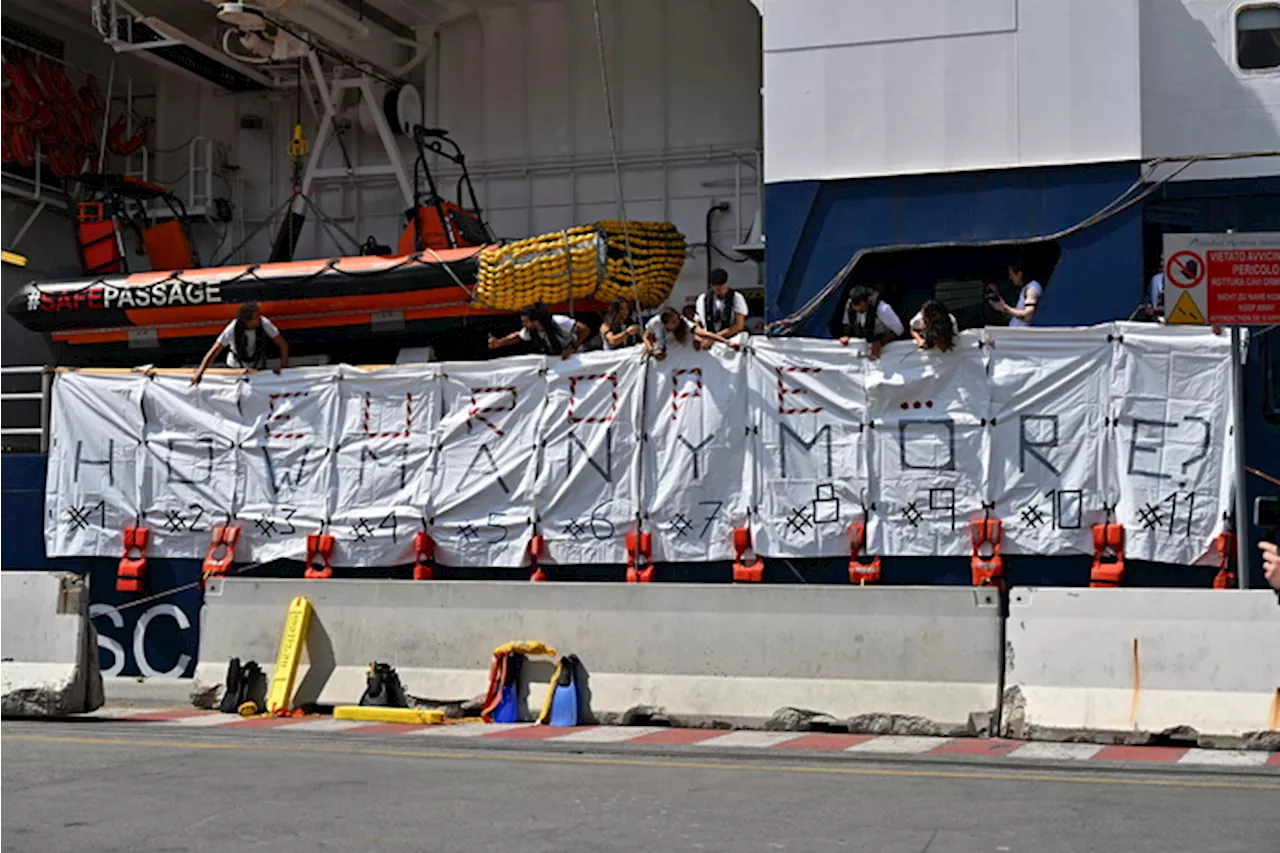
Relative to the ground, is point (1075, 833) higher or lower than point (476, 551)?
lower

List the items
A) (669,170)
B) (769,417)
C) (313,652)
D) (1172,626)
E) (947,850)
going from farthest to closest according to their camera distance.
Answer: (669,170)
(769,417)
(313,652)
(1172,626)
(947,850)

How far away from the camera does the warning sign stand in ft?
40.8

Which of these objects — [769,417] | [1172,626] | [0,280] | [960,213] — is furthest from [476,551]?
[0,280]

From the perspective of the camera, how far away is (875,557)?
13570 mm

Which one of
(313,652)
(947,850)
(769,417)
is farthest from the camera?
(769,417)

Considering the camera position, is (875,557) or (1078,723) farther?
(875,557)

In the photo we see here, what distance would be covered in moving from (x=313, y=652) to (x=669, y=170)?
779 cm

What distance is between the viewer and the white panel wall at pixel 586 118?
18.5 metres

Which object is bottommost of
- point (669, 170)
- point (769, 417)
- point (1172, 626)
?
point (1172, 626)

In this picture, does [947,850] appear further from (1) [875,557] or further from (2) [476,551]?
(2) [476,551]

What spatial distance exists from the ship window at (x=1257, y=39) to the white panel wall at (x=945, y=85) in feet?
3.27

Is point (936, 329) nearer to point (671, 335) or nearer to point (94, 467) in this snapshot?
point (671, 335)

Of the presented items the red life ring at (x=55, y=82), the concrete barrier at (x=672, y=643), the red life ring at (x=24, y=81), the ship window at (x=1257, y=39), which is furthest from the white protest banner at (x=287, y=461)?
the ship window at (x=1257, y=39)

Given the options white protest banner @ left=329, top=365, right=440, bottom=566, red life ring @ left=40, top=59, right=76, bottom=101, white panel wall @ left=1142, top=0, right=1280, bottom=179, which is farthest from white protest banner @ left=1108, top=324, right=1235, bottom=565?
red life ring @ left=40, top=59, right=76, bottom=101
